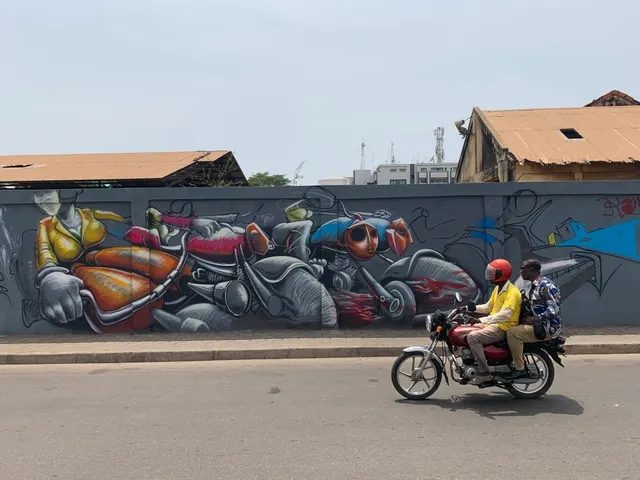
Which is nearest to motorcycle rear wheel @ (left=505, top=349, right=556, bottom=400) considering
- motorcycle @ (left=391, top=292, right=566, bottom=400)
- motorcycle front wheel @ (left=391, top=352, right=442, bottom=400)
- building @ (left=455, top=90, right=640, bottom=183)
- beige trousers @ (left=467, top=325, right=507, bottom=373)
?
motorcycle @ (left=391, top=292, right=566, bottom=400)

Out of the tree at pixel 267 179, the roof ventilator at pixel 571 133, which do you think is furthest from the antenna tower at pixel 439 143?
the roof ventilator at pixel 571 133

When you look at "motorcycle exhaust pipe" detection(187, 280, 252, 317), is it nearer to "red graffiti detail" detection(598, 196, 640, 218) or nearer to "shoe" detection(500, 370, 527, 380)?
"shoe" detection(500, 370, 527, 380)

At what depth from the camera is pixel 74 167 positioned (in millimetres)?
13617

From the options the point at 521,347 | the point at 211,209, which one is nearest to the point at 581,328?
the point at 521,347

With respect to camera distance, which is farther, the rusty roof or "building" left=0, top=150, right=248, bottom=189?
the rusty roof

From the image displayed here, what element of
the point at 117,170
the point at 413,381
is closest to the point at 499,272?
the point at 413,381

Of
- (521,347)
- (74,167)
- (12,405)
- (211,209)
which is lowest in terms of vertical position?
(12,405)

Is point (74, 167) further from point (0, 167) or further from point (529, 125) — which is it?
point (529, 125)

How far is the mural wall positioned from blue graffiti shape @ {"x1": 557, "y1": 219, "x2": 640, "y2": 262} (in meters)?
0.02

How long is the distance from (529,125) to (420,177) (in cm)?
4331

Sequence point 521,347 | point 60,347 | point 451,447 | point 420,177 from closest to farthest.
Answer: point 451,447, point 521,347, point 60,347, point 420,177

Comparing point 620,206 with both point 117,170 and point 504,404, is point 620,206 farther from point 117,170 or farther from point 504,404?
point 117,170

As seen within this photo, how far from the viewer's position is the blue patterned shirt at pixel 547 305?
568 cm

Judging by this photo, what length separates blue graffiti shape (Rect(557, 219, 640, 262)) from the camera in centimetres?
990
